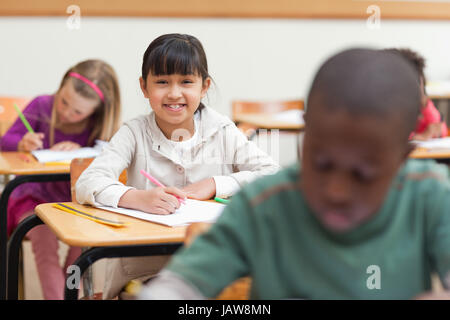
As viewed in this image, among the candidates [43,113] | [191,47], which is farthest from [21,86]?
[191,47]

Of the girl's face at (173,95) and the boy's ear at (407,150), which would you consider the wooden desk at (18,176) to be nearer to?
the girl's face at (173,95)

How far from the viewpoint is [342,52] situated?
710 mm

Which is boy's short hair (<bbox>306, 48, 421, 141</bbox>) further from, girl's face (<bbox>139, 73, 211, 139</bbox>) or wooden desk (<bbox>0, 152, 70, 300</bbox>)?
wooden desk (<bbox>0, 152, 70, 300</bbox>)

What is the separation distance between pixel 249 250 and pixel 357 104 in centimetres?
22

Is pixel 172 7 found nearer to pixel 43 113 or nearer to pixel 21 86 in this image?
pixel 21 86

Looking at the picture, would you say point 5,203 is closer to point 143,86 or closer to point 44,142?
point 44,142

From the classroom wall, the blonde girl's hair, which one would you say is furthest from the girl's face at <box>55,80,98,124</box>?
the classroom wall

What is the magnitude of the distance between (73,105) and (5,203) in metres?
0.58

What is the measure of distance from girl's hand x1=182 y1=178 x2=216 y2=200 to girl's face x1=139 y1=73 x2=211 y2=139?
207mm

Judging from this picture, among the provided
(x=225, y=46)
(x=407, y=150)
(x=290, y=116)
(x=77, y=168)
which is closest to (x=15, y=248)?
(x=77, y=168)

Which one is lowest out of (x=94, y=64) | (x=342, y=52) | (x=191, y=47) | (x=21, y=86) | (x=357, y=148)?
(x=357, y=148)

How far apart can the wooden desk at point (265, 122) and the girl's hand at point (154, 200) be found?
190 cm

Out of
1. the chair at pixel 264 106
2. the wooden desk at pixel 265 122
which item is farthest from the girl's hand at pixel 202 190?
the chair at pixel 264 106

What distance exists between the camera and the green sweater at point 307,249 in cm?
73
